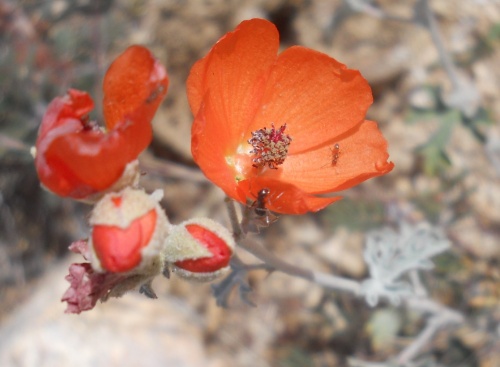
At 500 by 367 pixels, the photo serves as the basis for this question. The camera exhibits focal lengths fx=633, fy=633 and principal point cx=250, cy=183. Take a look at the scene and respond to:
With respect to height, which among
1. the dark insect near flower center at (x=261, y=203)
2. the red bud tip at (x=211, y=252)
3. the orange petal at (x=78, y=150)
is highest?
→ the orange petal at (x=78, y=150)

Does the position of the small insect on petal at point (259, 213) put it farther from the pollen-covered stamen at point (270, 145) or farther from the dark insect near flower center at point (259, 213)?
the pollen-covered stamen at point (270, 145)

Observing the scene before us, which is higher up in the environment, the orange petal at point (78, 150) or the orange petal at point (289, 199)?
the orange petal at point (78, 150)

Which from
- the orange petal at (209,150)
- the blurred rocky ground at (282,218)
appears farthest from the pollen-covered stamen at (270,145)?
the blurred rocky ground at (282,218)

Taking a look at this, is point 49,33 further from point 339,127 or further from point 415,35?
point 339,127

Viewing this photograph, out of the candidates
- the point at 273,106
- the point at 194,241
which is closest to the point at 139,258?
the point at 194,241

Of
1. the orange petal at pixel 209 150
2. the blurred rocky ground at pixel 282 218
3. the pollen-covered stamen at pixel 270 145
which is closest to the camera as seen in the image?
the orange petal at pixel 209 150

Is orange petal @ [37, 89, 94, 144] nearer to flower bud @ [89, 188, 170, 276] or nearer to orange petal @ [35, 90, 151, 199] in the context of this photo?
orange petal @ [35, 90, 151, 199]

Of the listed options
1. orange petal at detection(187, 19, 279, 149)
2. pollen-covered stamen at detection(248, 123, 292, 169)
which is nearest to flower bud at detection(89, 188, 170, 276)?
orange petal at detection(187, 19, 279, 149)
